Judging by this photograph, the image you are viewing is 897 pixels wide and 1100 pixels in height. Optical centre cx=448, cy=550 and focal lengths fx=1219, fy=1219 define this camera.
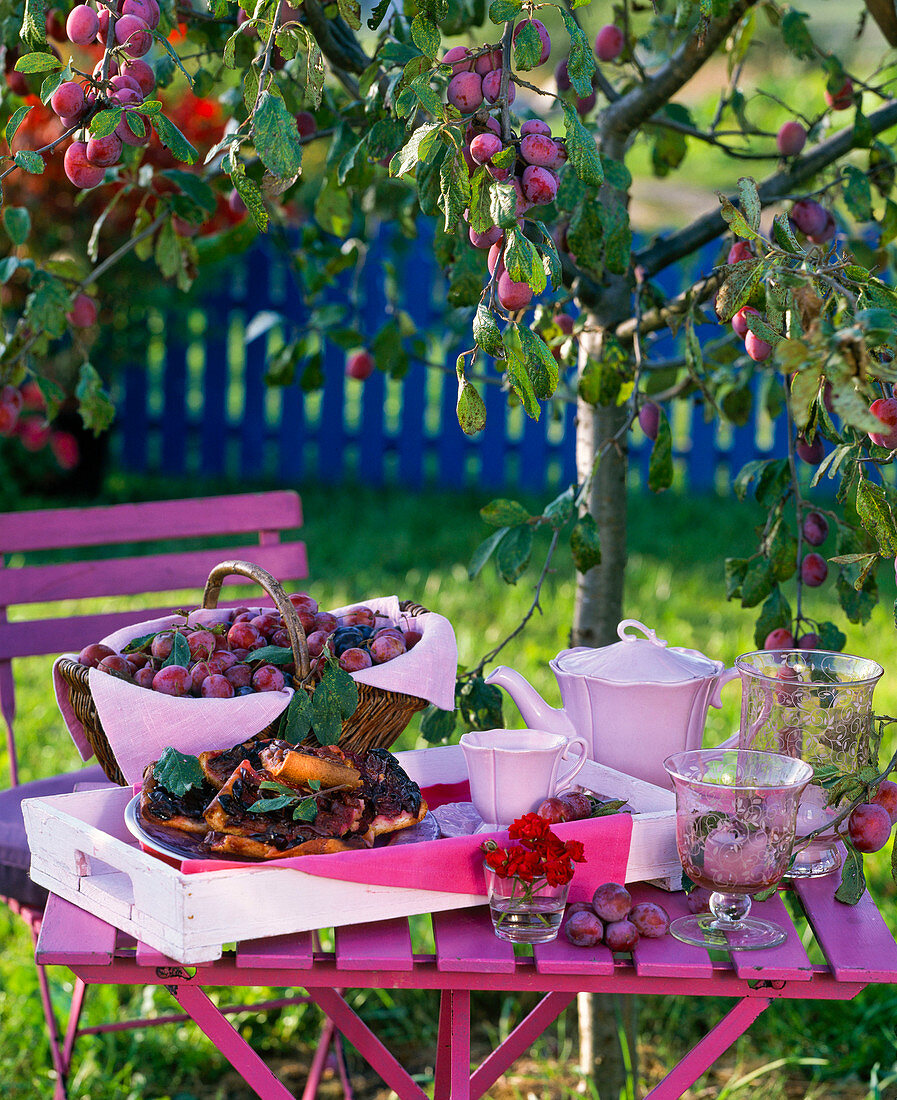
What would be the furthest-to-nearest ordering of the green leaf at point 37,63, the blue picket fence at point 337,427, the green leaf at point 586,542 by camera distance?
the blue picket fence at point 337,427
the green leaf at point 586,542
the green leaf at point 37,63

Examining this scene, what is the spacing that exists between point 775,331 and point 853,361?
0.82ft

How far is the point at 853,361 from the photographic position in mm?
860

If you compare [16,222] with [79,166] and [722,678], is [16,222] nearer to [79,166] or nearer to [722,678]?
[79,166]

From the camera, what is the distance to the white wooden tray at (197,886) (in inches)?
40.7

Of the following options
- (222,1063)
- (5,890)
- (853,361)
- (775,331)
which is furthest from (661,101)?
(222,1063)

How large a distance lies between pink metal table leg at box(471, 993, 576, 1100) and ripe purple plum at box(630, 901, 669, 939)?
0.81 ft

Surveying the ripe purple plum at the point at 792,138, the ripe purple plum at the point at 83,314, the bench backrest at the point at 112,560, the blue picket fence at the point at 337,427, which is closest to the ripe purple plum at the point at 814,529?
the ripe purple plum at the point at 792,138

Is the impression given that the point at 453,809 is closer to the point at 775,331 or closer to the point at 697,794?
the point at 697,794

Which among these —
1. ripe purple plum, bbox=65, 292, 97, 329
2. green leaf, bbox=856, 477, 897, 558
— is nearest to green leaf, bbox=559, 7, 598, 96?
green leaf, bbox=856, 477, 897, 558

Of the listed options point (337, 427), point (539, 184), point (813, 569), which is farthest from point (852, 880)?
point (337, 427)

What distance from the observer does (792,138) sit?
6.13ft

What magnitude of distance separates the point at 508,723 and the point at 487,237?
7.02 ft

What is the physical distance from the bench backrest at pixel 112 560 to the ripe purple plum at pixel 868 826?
1.25 meters

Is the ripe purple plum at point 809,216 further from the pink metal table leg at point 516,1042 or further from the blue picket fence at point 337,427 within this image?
the blue picket fence at point 337,427
